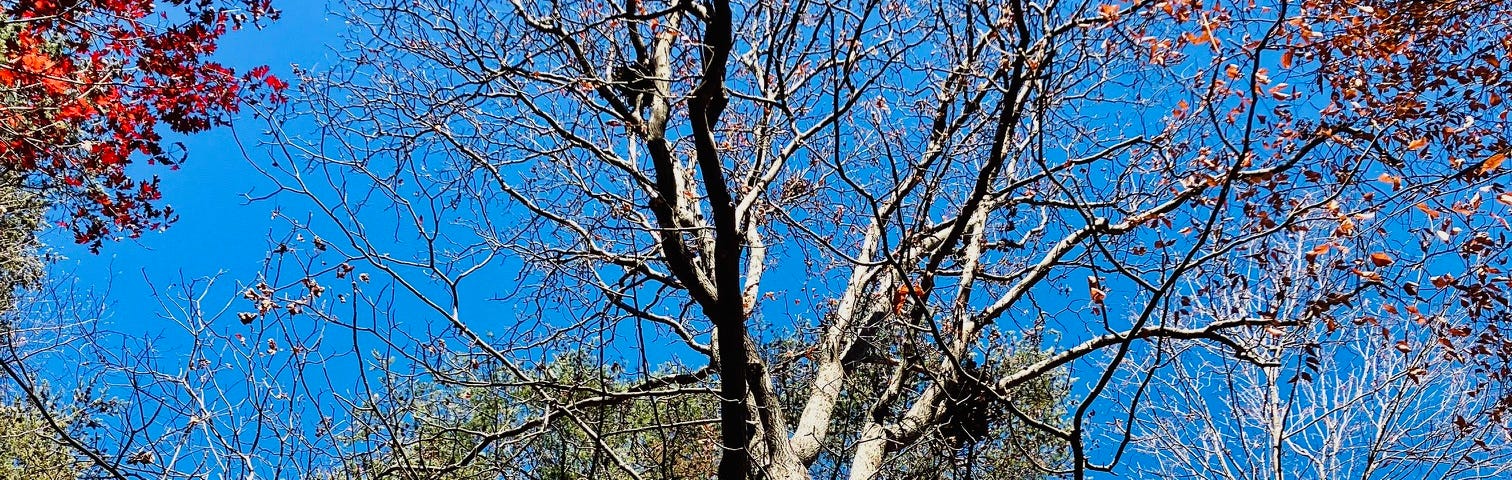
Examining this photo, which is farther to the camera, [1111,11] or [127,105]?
[127,105]

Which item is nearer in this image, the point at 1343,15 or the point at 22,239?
the point at 1343,15

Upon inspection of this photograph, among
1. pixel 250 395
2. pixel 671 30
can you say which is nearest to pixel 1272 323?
pixel 671 30

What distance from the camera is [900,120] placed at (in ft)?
17.6

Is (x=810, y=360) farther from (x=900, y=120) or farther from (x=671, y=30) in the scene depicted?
(x=671, y=30)

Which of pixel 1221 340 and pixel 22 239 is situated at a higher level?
pixel 22 239

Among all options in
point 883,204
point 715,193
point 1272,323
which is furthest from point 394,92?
point 1272,323

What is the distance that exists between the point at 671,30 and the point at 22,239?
7.08m

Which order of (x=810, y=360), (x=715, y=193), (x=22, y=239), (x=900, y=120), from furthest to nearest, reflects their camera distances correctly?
(x=22, y=239) → (x=810, y=360) → (x=900, y=120) → (x=715, y=193)

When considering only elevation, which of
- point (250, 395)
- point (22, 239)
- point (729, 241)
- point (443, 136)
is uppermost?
point (22, 239)

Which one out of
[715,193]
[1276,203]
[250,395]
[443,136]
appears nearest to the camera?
[250,395]

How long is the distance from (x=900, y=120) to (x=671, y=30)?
140 cm

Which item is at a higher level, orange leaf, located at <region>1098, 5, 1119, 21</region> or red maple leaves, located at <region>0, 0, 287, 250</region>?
red maple leaves, located at <region>0, 0, 287, 250</region>

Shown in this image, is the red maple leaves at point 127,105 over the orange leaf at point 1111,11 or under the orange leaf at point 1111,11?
over

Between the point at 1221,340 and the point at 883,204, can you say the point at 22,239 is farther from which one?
the point at 1221,340
